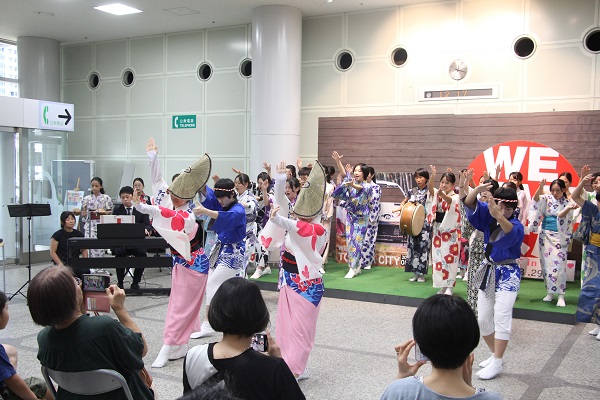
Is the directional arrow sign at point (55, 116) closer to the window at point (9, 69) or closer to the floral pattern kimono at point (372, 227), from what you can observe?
the window at point (9, 69)

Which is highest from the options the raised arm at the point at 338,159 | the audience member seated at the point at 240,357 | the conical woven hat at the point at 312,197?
the raised arm at the point at 338,159

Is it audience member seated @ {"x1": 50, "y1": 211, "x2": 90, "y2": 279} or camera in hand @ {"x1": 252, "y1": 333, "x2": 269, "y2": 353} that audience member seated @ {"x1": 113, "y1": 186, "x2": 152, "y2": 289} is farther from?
camera in hand @ {"x1": 252, "y1": 333, "x2": 269, "y2": 353}

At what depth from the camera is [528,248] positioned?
26.9ft

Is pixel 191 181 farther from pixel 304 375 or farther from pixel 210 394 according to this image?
pixel 210 394

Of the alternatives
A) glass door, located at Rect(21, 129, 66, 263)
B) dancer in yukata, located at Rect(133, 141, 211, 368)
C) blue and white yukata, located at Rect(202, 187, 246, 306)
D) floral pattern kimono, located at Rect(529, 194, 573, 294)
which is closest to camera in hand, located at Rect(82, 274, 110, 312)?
dancer in yukata, located at Rect(133, 141, 211, 368)

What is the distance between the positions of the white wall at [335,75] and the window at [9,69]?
0.95 m

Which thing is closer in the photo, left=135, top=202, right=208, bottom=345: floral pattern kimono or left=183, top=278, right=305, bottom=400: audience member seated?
left=183, top=278, right=305, bottom=400: audience member seated

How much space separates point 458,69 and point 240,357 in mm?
8053

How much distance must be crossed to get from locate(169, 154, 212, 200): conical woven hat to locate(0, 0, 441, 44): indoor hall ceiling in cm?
521

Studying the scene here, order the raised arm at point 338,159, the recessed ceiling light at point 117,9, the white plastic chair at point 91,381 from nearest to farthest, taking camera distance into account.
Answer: the white plastic chair at point 91,381, the raised arm at point 338,159, the recessed ceiling light at point 117,9

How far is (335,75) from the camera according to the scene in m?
10.2

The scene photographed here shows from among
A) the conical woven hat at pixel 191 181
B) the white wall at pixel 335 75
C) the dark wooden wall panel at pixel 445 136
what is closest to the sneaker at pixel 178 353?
→ the conical woven hat at pixel 191 181

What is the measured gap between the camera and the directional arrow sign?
9859mm

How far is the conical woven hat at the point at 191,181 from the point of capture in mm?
5023
